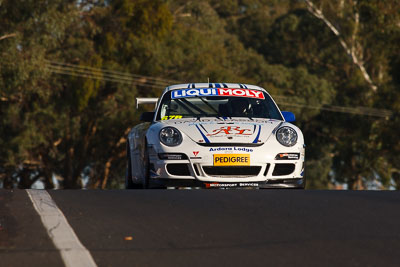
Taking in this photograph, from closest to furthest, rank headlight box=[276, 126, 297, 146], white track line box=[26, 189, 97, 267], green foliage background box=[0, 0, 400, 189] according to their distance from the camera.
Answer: white track line box=[26, 189, 97, 267] → headlight box=[276, 126, 297, 146] → green foliage background box=[0, 0, 400, 189]

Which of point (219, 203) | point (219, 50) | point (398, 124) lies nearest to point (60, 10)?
point (219, 50)

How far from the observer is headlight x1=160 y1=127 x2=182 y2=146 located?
10141mm

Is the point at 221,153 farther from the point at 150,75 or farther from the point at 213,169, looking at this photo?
the point at 150,75

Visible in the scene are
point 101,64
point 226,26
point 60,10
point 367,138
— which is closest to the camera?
point 60,10

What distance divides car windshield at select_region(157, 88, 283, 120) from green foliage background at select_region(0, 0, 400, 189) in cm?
1956

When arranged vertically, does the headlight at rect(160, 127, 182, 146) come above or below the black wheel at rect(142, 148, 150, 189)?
above

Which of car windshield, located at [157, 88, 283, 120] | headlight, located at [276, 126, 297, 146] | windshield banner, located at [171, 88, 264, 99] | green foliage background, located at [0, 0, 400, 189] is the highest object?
windshield banner, located at [171, 88, 264, 99]

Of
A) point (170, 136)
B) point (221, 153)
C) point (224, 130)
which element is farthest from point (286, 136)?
point (170, 136)

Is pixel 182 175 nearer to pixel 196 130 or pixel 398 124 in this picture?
pixel 196 130

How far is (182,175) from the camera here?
10.2 metres

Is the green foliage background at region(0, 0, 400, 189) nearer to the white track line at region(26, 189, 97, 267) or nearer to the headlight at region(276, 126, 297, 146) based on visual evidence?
the headlight at region(276, 126, 297, 146)

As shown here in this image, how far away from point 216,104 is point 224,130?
1.36 m

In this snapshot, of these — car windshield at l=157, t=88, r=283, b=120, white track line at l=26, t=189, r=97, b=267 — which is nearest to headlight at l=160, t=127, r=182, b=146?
car windshield at l=157, t=88, r=283, b=120

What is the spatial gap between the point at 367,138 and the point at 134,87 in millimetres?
11663
